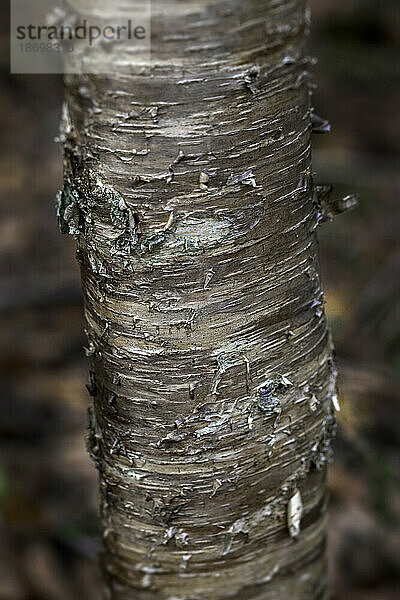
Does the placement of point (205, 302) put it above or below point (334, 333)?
above

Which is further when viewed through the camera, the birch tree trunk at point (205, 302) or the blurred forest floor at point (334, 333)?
the blurred forest floor at point (334, 333)

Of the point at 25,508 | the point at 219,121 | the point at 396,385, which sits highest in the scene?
the point at 219,121

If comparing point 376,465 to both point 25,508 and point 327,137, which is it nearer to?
point 25,508

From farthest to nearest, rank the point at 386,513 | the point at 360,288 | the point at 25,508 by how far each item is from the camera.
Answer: the point at 360,288
the point at 25,508
the point at 386,513

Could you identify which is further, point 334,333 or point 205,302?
point 334,333

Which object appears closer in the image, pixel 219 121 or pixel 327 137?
pixel 219 121

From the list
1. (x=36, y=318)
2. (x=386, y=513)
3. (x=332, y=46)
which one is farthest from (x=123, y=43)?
(x=332, y=46)
